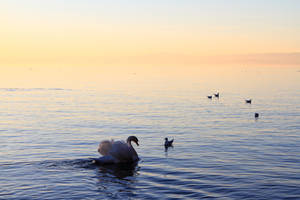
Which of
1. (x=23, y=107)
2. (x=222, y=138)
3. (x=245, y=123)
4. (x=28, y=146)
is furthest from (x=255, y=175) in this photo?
(x=23, y=107)

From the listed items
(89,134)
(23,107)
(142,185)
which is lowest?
(142,185)

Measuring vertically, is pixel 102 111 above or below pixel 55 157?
above

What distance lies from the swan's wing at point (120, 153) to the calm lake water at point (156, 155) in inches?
29.5

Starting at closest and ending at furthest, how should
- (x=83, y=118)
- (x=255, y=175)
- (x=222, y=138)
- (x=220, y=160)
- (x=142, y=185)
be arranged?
(x=142, y=185) → (x=255, y=175) → (x=220, y=160) → (x=222, y=138) → (x=83, y=118)

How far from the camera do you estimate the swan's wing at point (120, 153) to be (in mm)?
23625

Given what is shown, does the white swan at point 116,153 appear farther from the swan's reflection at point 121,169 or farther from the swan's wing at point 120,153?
the swan's reflection at point 121,169

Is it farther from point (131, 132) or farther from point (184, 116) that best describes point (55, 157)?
point (184, 116)

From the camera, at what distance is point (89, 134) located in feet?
113

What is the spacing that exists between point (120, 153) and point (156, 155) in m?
3.57

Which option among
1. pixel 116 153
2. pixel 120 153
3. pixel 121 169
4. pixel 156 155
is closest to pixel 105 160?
pixel 116 153

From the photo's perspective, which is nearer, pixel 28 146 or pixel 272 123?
pixel 28 146

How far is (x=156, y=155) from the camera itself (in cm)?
2645

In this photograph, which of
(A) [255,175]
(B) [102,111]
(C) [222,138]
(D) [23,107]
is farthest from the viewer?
(D) [23,107]

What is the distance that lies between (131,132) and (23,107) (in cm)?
2626
